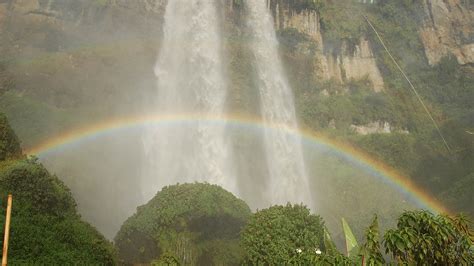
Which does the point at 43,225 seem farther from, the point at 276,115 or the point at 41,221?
the point at 276,115

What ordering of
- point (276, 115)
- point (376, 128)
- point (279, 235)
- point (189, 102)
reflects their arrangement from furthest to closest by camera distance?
point (376, 128), point (276, 115), point (189, 102), point (279, 235)

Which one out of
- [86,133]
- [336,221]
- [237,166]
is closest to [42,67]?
[86,133]

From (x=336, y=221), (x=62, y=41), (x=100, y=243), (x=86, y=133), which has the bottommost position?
(x=336, y=221)

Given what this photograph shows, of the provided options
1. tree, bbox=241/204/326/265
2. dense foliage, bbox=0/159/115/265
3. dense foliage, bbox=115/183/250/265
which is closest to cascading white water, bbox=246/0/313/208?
dense foliage, bbox=115/183/250/265

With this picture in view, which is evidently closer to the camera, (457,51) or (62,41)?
(62,41)

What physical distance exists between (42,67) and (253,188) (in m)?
31.0

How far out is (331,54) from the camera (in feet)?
233

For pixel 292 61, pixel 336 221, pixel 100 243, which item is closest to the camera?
pixel 100 243

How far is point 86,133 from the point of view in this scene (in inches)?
2266

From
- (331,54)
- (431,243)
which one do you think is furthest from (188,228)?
(331,54)

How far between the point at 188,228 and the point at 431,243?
68.5 ft

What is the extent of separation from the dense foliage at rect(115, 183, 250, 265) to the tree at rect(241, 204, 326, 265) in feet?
10.7

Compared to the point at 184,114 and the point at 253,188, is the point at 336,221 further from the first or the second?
the point at 184,114

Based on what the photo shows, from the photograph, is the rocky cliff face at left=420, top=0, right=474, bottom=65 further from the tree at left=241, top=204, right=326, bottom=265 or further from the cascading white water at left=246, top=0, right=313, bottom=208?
the tree at left=241, top=204, right=326, bottom=265
